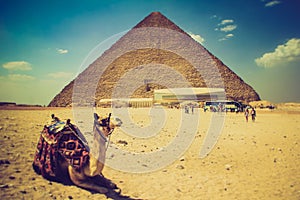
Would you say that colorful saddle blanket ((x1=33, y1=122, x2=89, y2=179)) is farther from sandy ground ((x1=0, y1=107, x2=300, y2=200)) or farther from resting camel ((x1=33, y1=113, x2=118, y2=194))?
sandy ground ((x1=0, y1=107, x2=300, y2=200))

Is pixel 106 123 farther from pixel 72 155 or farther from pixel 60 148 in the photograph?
pixel 60 148

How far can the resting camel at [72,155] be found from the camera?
3.27 metres

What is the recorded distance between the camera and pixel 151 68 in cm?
9656

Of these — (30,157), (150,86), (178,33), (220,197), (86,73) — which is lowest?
(220,197)

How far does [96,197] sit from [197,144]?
407 cm

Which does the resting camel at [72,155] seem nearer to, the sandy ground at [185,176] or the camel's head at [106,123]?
the camel's head at [106,123]

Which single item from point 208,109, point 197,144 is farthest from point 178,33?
point 197,144

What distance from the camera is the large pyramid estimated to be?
85875mm

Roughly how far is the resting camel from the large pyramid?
73866 mm

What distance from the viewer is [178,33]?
108m

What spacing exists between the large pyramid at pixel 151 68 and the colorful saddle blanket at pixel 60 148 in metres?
73.9

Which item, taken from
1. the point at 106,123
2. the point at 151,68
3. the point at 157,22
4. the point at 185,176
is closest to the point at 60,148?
the point at 106,123

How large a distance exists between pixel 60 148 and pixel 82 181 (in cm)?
53

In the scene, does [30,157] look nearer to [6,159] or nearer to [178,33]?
[6,159]
